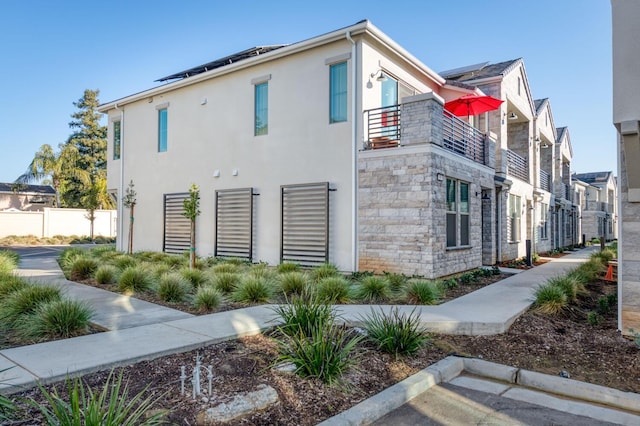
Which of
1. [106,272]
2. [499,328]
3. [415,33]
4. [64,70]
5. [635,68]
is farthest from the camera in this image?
[64,70]

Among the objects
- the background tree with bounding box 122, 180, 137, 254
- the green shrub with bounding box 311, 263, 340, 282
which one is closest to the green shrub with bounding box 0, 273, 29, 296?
the green shrub with bounding box 311, 263, 340, 282

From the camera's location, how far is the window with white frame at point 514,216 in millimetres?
16312

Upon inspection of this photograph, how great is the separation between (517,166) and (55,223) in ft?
96.1

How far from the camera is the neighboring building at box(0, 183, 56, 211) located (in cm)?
3856

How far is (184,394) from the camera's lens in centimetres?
349

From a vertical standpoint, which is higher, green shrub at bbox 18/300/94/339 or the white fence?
the white fence

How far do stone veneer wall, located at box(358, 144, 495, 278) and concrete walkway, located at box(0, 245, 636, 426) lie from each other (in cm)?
163

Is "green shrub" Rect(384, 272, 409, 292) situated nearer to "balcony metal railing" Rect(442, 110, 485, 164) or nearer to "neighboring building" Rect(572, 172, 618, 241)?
"balcony metal railing" Rect(442, 110, 485, 164)

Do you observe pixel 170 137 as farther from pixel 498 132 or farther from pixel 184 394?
pixel 184 394

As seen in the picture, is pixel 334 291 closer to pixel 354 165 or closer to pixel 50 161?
pixel 354 165

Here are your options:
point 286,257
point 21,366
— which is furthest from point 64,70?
point 21,366

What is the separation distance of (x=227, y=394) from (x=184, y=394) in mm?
345

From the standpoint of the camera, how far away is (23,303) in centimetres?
603

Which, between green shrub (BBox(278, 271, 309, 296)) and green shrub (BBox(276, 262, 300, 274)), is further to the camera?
green shrub (BBox(276, 262, 300, 274))
